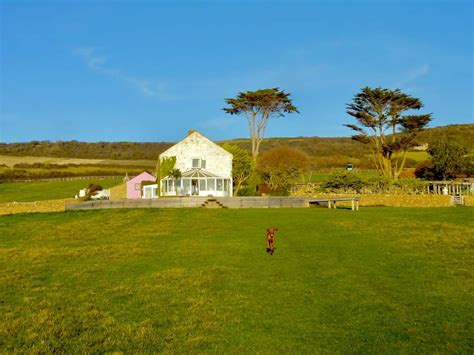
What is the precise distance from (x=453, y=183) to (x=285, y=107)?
79.8 ft

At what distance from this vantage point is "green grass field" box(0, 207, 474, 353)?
9.20m

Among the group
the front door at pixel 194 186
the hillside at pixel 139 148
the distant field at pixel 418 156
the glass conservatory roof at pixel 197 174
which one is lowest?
the front door at pixel 194 186

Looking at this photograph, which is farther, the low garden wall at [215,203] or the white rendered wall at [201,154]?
the white rendered wall at [201,154]

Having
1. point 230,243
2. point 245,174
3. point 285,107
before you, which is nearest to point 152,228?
point 230,243

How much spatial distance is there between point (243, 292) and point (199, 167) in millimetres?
46215

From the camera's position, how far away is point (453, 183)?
52.9m

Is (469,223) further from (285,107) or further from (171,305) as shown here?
(285,107)

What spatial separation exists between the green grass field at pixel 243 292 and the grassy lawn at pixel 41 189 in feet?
153

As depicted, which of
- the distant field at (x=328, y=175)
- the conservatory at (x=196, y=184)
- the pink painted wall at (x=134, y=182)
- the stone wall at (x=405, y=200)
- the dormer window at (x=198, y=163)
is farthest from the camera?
the pink painted wall at (x=134, y=182)

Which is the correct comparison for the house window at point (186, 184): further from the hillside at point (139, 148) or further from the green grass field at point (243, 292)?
the hillside at point (139, 148)

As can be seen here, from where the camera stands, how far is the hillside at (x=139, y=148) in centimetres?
12812

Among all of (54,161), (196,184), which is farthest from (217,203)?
(54,161)

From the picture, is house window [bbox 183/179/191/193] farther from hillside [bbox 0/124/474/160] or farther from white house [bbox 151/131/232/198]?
hillside [bbox 0/124/474/160]

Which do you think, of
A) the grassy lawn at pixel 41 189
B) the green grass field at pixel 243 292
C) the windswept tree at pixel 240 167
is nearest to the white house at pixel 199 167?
the windswept tree at pixel 240 167
